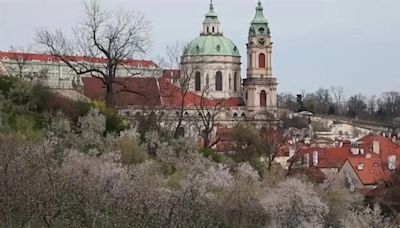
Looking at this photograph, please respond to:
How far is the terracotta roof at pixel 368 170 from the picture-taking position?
136 feet

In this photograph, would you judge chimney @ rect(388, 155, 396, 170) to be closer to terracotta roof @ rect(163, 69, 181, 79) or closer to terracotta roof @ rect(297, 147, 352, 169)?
terracotta roof @ rect(297, 147, 352, 169)

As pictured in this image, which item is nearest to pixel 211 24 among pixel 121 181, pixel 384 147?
pixel 384 147

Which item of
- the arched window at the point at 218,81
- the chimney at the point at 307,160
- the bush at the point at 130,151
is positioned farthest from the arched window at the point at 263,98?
the bush at the point at 130,151

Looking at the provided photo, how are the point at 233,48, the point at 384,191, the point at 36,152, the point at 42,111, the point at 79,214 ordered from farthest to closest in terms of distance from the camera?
the point at 233,48 → the point at 384,191 → the point at 42,111 → the point at 36,152 → the point at 79,214

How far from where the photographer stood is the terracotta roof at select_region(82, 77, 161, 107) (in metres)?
38.4

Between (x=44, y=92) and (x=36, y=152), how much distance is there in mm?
7717

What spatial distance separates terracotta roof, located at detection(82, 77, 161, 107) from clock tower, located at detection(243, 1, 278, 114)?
30.3 meters

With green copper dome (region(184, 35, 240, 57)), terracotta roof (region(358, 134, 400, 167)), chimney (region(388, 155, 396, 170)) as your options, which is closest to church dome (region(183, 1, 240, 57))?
green copper dome (region(184, 35, 240, 57))

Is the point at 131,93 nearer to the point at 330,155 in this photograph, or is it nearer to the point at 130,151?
the point at 330,155

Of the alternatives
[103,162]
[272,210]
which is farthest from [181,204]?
[272,210]

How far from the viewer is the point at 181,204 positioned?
18.3m

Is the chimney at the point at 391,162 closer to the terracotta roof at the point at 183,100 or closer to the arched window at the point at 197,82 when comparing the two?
the terracotta roof at the point at 183,100

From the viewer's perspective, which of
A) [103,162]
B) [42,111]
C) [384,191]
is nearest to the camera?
[103,162]

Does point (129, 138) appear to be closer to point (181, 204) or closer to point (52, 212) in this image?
point (181, 204)
